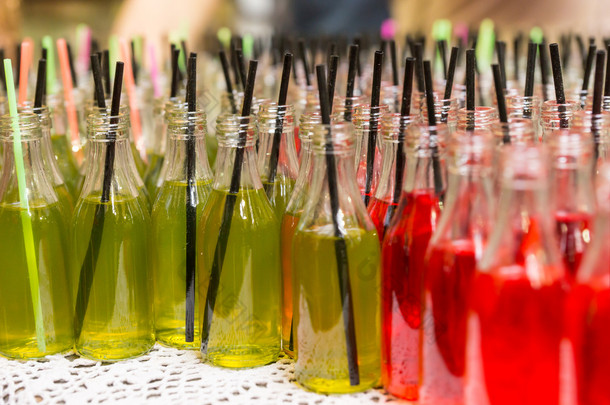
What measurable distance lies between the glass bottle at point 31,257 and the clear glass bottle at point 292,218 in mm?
329

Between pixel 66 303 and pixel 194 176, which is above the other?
pixel 194 176

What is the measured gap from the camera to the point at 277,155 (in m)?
1.17

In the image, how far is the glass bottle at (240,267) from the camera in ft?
3.49

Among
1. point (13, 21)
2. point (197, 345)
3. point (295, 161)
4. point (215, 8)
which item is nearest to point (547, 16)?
point (215, 8)

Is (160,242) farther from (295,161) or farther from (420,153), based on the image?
(420,153)

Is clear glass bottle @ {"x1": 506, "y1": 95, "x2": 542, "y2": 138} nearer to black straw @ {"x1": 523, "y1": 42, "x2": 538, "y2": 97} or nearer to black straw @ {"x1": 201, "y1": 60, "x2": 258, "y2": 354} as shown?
black straw @ {"x1": 523, "y1": 42, "x2": 538, "y2": 97}

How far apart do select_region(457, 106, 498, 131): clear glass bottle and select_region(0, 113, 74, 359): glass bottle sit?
1.99 ft

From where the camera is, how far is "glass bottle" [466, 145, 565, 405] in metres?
0.77

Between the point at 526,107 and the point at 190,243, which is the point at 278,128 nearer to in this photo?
the point at 190,243

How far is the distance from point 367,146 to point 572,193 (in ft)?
1.20

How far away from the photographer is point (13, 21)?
10.1ft

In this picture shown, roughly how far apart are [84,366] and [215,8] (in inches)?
136

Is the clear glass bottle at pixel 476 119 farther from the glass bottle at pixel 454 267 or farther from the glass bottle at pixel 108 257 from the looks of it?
the glass bottle at pixel 108 257

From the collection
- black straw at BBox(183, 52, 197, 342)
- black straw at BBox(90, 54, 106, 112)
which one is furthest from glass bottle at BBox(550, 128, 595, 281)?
black straw at BBox(90, 54, 106, 112)
